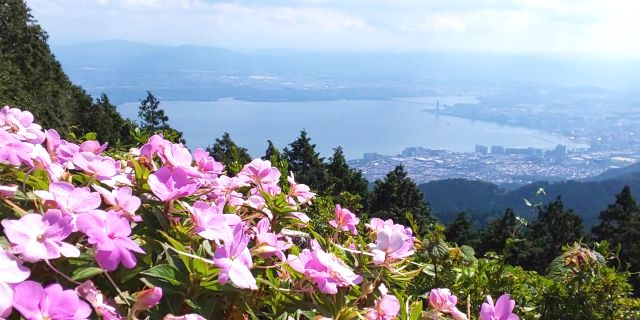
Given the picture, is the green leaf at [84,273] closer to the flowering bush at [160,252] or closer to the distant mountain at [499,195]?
the flowering bush at [160,252]

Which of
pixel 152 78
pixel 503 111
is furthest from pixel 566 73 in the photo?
pixel 152 78

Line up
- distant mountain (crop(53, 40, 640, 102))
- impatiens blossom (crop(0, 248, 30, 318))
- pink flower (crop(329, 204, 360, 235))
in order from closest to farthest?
impatiens blossom (crop(0, 248, 30, 318)) → pink flower (crop(329, 204, 360, 235)) → distant mountain (crop(53, 40, 640, 102))

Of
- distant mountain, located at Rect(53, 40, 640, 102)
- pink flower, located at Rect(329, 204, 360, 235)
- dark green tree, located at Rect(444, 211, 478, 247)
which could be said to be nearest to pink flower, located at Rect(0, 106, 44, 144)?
pink flower, located at Rect(329, 204, 360, 235)

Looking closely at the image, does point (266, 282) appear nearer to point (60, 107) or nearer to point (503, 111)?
point (60, 107)

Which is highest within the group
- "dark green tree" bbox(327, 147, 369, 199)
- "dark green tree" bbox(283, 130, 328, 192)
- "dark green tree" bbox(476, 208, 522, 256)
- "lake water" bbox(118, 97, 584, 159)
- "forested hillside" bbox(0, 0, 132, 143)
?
"forested hillside" bbox(0, 0, 132, 143)

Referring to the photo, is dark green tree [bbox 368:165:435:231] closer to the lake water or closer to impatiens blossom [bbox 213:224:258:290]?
impatiens blossom [bbox 213:224:258:290]

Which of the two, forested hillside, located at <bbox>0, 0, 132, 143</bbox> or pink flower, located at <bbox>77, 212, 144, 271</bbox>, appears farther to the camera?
forested hillside, located at <bbox>0, 0, 132, 143</bbox>

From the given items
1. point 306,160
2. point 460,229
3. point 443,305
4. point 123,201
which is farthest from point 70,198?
point 306,160
